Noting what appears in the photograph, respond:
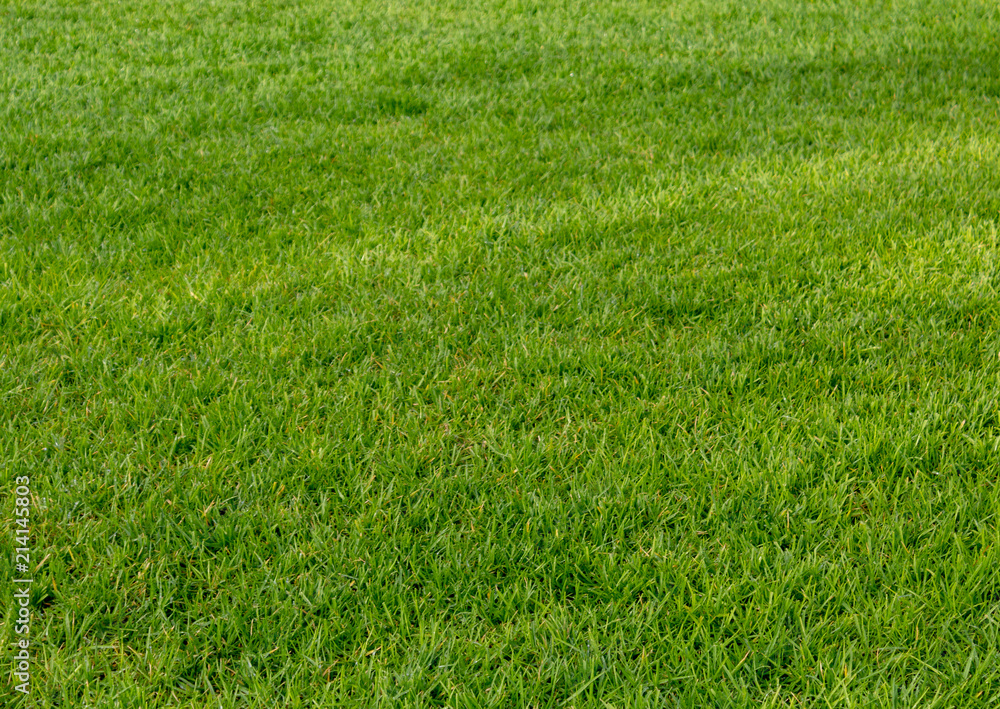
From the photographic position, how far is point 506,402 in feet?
9.48

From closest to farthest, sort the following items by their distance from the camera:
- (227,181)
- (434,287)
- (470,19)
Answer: (434,287) < (227,181) < (470,19)

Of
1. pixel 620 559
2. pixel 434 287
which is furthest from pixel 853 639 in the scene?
pixel 434 287

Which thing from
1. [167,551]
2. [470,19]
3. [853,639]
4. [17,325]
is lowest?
[853,639]

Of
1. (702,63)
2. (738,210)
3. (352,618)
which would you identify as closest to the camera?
(352,618)

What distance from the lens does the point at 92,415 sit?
280 centimetres

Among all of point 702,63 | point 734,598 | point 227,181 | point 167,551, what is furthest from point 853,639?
point 702,63

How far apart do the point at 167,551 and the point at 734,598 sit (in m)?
1.53

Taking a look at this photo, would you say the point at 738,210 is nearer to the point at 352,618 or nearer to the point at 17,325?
the point at 352,618

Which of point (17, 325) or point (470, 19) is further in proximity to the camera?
point (470, 19)

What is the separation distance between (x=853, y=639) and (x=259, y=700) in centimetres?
143

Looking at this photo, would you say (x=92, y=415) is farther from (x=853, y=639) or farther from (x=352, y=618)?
(x=853, y=639)

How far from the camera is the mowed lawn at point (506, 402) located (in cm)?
203

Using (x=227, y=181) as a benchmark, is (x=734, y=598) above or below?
below

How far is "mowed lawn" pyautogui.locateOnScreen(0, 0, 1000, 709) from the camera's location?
79.8 inches
